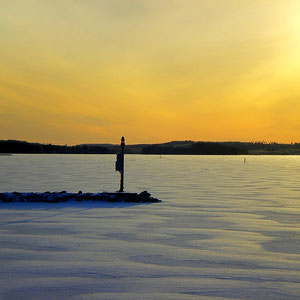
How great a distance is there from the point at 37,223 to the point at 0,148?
14481cm

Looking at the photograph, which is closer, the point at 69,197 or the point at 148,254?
the point at 148,254

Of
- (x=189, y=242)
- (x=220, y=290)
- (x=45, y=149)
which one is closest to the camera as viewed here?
(x=220, y=290)

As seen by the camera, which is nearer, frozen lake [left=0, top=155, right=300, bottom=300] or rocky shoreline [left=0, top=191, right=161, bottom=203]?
frozen lake [left=0, top=155, right=300, bottom=300]

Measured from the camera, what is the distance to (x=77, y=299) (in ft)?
12.2

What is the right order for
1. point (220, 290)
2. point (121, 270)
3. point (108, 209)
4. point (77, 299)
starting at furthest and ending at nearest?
1. point (108, 209)
2. point (121, 270)
3. point (220, 290)
4. point (77, 299)

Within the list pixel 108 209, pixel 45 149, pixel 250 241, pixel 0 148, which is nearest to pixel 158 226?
pixel 250 241

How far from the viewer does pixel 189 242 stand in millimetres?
6176

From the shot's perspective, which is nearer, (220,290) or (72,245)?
(220,290)

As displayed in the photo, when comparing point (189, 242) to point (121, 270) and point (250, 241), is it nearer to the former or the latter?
point (250, 241)

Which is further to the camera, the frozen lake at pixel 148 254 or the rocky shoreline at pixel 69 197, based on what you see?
the rocky shoreline at pixel 69 197

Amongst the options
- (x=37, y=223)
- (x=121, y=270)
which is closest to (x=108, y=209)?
(x=37, y=223)

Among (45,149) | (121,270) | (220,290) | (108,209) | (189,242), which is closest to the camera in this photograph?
(220,290)

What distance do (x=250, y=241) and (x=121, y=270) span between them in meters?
2.57

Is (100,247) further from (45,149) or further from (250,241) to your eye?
(45,149)
